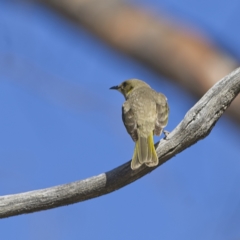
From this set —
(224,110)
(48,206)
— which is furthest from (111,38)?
(48,206)

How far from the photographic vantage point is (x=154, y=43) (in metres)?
3.23

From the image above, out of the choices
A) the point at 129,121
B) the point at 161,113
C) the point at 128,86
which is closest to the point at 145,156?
the point at 129,121

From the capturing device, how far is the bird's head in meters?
5.67

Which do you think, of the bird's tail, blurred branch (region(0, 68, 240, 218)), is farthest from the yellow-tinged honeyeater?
blurred branch (region(0, 68, 240, 218))

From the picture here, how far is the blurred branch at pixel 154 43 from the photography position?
10.6 feet

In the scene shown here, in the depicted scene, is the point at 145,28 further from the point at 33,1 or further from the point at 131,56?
the point at 33,1

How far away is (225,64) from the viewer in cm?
334

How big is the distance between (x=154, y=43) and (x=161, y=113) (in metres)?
1.43

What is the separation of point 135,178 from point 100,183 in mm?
214

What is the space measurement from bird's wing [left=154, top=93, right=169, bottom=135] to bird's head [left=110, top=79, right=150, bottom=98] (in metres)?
0.70

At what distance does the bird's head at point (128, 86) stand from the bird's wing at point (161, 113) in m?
0.70

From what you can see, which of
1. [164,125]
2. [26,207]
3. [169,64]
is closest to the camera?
[169,64]

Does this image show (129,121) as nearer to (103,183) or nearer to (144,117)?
(144,117)

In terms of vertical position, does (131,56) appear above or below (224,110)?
above
